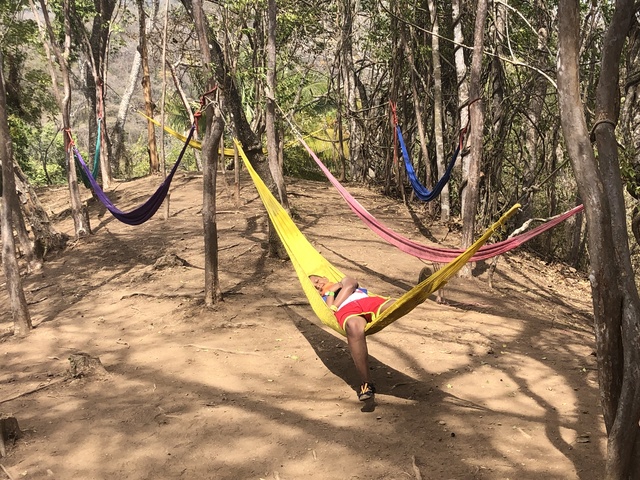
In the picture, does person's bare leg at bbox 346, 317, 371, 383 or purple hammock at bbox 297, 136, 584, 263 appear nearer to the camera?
person's bare leg at bbox 346, 317, 371, 383

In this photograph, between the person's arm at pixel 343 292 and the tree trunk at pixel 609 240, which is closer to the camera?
the tree trunk at pixel 609 240

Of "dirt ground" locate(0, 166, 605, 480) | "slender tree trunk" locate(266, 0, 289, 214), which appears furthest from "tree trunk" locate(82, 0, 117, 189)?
"slender tree trunk" locate(266, 0, 289, 214)

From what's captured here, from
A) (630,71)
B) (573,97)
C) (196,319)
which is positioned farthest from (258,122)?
(573,97)

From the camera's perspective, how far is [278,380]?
2490mm

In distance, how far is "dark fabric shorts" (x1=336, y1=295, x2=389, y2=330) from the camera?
7.43 feet

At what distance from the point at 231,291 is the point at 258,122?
3.27m

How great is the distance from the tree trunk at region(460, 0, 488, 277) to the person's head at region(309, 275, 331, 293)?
1648mm

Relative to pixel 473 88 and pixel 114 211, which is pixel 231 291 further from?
pixel 473 88

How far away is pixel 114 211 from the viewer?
4.11 metres

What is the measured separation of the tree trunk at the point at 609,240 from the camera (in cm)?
137

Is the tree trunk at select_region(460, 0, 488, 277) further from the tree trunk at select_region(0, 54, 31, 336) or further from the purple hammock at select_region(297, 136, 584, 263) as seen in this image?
the tree trunk at select_region(0, 54, 31, 336)

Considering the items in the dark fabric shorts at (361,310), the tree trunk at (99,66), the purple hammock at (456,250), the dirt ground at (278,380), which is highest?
the tree trunk at (99,66)

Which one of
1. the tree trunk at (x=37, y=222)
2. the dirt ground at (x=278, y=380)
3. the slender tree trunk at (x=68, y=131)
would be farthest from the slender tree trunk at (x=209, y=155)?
the slender tree trunk at (x=68, y=131)

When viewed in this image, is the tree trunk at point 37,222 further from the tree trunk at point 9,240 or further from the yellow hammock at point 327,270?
the yellow hammock at point 327,270
